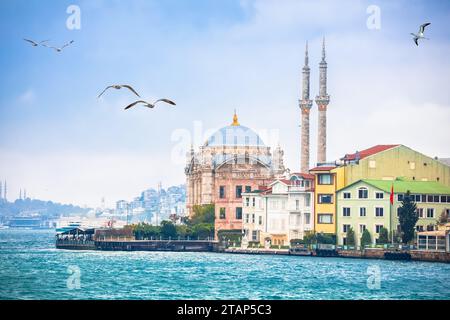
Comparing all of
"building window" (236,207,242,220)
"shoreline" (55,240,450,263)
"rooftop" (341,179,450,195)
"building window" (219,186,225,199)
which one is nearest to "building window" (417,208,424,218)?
"rooftop" (341,179,450,195)

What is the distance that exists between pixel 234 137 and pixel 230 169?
3.39m

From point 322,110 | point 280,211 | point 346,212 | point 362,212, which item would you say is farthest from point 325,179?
point 322,110

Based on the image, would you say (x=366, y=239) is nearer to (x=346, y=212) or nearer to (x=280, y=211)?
(x=346, y=212)

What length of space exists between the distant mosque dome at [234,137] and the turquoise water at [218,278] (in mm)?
22233

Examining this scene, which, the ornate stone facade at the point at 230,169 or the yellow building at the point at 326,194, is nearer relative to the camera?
the yellow building at the point at 326,194

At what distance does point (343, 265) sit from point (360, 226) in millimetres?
6326

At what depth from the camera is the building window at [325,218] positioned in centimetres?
5829

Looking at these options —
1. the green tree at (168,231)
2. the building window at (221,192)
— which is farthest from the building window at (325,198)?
the building window at (221,192)

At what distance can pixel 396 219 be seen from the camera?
181 ft

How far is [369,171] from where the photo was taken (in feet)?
190

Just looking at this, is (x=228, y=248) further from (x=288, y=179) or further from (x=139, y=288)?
(x=139, y=288)

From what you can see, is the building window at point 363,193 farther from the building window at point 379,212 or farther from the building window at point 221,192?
the building window at point 221,192

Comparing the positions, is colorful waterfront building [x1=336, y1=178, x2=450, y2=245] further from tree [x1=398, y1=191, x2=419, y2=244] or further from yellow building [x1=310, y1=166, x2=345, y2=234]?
yellow building [x1=310, y1=166, x2=345, y2=234]
